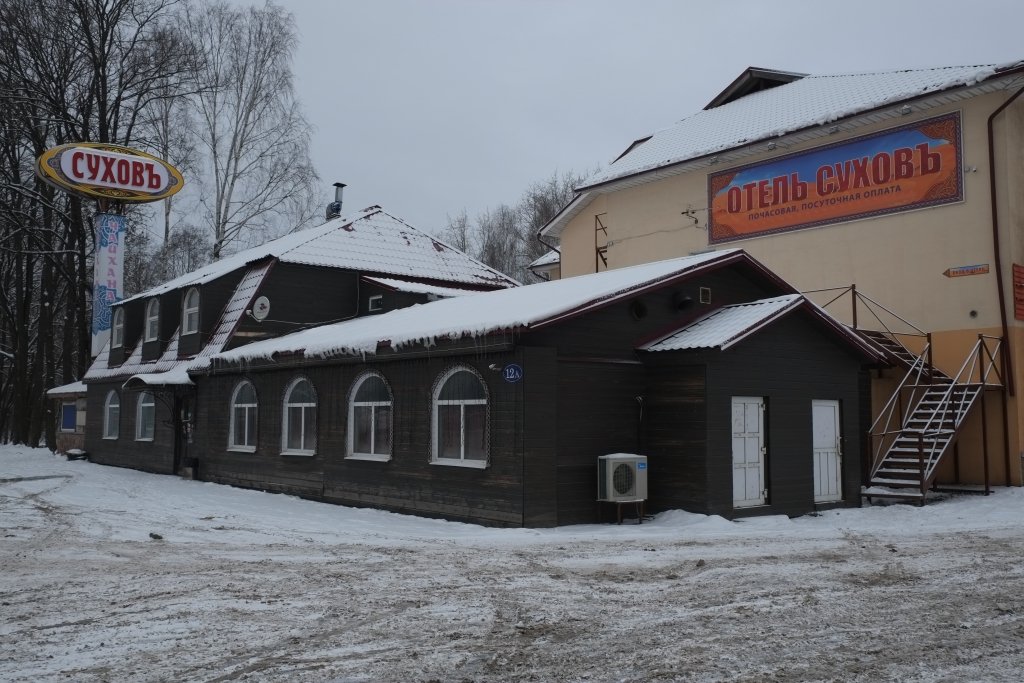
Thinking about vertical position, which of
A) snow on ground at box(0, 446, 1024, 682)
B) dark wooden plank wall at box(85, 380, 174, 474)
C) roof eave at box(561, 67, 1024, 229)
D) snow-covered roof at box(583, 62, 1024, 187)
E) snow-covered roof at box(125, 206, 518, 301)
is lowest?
snow on ground at box(0, 446, 1024, 682)

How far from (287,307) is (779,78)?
15.3 metres

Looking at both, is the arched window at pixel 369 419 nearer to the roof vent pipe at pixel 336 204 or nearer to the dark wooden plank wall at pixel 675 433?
the dark wooden plank wall at pixel 675 433

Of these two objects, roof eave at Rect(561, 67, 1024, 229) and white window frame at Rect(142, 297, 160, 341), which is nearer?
roof eave at Rect(561, 67, 1024, 229)

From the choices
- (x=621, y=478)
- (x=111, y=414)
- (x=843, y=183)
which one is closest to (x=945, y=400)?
(x=843, y=183)

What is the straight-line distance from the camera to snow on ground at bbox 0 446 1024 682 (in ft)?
18.5

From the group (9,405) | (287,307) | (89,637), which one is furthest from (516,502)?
(9,405)

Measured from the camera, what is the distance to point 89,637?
20.5 ft

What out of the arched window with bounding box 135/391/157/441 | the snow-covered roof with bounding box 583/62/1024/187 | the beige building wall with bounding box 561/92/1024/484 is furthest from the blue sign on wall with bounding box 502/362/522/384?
the arched window with bounding box 135/391/157/441

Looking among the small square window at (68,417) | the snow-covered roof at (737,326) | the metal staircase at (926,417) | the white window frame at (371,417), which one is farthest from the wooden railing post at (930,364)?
the small square window at (68,417)

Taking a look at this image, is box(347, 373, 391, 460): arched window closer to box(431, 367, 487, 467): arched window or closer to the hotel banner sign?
box(431, 367, 487, 467): arched window

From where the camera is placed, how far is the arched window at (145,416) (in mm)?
24311

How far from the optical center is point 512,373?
12.4m

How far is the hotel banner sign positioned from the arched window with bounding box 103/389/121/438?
1801 cm

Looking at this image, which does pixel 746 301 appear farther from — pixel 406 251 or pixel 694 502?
pixel 406 251
